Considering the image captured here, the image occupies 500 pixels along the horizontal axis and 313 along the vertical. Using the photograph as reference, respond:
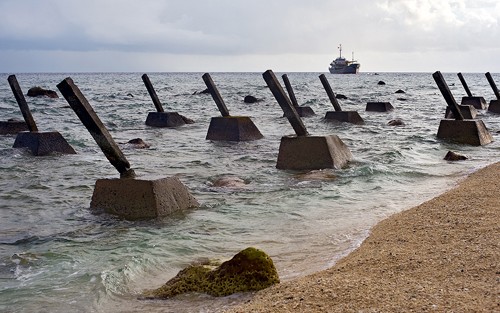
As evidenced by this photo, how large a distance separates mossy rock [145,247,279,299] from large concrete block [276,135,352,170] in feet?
20.8

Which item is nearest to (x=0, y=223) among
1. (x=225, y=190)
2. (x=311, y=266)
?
(x=225, y=190)

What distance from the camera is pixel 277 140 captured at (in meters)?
17.2

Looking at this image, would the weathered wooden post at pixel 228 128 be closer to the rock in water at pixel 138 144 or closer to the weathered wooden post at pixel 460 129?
the rock in water at pixel 138 144

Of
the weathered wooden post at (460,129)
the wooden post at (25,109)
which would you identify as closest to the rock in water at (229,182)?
the wooden post at (25,109)

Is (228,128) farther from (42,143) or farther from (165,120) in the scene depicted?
(165,120)

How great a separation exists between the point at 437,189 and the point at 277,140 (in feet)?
26.5

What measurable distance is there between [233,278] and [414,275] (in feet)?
4.13

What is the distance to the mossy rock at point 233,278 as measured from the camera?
15.0ft

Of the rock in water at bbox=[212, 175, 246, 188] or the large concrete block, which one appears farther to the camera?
the large concrete block

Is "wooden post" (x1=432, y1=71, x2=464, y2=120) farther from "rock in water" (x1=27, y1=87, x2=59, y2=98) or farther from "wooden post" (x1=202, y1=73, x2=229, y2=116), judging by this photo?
"rock in water" (x1=27, y1=87, x2=59, y2=98)

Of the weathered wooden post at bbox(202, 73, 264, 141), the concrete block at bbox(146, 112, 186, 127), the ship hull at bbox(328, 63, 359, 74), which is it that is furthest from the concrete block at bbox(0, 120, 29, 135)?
the ship hull at bbox(328, 63, 359, 74)

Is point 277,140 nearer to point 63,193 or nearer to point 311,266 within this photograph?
point 63,193

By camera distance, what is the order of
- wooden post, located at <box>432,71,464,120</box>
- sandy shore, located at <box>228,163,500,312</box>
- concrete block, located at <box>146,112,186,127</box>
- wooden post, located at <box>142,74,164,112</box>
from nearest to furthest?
1. sandy shore, located at <box>228,163,500,312</box>
2. wooden post, located at <box>432,71,464,120</box>
3. wooden post, located at <box>142,74,164,112</box>
4. concrete block, located at <box>146,112,186,127</box>

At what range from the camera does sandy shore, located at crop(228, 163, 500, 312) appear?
360cm
